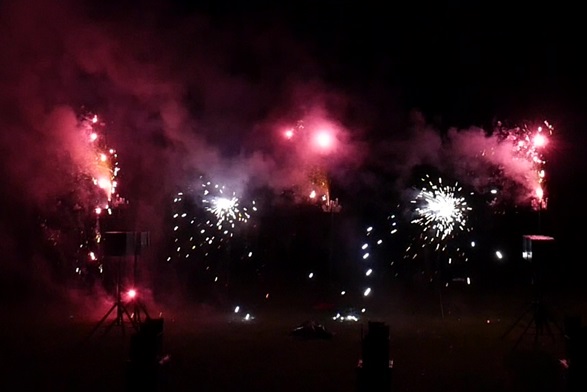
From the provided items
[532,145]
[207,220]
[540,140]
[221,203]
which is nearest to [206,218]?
[207,220]

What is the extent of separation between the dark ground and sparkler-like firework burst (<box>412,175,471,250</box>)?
181cm

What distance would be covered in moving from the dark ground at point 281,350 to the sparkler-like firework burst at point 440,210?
1.81m

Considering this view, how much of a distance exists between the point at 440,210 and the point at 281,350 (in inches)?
253

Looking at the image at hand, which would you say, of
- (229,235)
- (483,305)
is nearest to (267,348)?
Result: (483,305)

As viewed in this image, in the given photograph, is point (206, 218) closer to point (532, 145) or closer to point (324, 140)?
point (324, 140)

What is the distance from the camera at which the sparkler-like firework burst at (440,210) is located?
15.0 m

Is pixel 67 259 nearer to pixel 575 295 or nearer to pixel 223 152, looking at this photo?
pixel 223 152

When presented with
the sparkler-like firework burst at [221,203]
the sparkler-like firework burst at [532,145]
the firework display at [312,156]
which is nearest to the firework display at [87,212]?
the sparkler-like firework burst at [221,203]

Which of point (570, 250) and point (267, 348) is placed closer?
point (267, 348)

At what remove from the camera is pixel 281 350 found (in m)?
9.70

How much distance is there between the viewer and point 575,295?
1505 centimetres

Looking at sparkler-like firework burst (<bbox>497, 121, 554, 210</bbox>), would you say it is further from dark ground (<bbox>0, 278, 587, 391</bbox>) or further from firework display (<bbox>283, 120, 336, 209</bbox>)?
firework display (<bbox>283, 120, 336, 209</bbox>)

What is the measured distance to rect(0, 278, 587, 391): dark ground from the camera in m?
7.86

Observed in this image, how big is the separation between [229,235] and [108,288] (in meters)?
3.04
